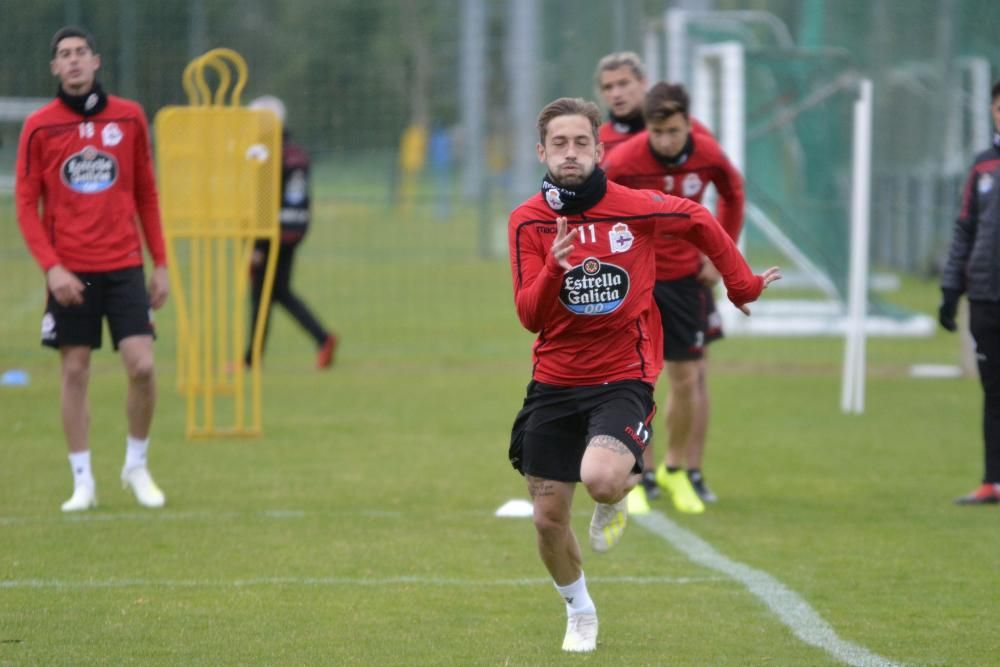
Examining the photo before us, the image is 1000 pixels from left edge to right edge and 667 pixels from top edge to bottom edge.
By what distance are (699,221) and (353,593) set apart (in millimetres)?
2124

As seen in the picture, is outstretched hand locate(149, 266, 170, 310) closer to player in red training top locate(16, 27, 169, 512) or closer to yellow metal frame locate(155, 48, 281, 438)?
player in red training top locate(16, 27, 169, 512)

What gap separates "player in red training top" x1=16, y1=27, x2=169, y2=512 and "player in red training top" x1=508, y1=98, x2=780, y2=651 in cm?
300

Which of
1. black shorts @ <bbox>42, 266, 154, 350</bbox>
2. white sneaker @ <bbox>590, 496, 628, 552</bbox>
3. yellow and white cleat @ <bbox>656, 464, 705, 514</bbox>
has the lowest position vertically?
Answer: yellow and white cleat @ <bbox>656, 464, 705, 514</bbox>

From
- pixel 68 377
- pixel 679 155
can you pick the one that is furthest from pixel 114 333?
pixel 679 155

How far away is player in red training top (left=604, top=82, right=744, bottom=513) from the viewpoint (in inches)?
305

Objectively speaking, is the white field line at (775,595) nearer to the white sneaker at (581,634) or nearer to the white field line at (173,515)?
the white sneaker at (581,634)

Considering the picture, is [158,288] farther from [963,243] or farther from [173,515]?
[963,243]

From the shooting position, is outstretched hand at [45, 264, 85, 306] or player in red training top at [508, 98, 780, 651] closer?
player in red training top at [508, 98, 780, 651]

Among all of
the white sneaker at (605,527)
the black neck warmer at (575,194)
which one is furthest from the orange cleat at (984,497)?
the black neck warmer at (575,194)

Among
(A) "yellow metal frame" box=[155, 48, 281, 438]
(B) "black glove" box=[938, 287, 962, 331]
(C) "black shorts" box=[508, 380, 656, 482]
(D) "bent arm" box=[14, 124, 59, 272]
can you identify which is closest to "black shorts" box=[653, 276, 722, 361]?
(B) "black glove" box=[938, 287, 962, 331]

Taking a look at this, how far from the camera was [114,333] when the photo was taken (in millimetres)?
7734

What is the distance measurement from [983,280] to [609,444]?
12.0 feet

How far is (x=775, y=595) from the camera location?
623 centimetres

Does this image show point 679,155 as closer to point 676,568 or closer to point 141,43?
point 676,568
